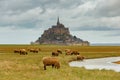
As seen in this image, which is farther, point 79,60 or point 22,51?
point 22,51

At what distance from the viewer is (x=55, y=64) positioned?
3225cm

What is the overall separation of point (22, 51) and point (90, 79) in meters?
44.0

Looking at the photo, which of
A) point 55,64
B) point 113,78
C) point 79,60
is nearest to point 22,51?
point 79,60

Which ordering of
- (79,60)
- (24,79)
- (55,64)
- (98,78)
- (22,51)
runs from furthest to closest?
(22,51)
(79,60)
(55,64)
(98,78)
(24,79)

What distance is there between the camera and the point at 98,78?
83.4ft

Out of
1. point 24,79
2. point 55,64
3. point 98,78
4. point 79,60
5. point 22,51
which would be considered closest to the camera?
point 24,79

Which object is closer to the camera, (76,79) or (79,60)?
(76,79)

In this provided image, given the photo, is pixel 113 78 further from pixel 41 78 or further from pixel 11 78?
pixel 11 78

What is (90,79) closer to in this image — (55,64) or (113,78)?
(113,78)

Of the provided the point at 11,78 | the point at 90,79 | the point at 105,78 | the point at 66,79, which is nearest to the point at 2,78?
the point at 11,78

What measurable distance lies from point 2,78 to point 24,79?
1819 millimetres

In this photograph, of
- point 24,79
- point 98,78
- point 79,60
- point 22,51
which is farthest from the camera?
point 22,51

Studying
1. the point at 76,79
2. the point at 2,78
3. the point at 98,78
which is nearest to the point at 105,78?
the point at 98,78

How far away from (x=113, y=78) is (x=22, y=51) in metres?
42.8
